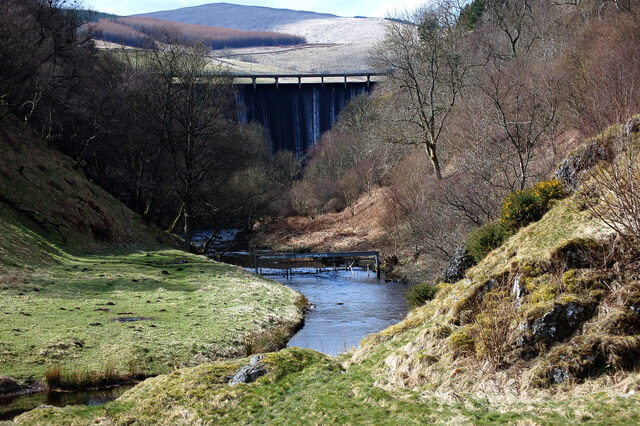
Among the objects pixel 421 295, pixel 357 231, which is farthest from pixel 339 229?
pixel 421 295

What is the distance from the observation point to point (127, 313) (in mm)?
24594

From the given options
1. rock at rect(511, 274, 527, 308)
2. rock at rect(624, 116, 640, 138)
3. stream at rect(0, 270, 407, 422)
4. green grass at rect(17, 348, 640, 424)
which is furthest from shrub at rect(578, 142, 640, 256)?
stream at rect(0, 270, 407, 422)

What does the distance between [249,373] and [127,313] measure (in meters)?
12.6

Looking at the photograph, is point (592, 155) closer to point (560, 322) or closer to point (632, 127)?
point (632, 127)

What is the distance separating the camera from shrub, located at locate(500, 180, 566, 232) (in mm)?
16203

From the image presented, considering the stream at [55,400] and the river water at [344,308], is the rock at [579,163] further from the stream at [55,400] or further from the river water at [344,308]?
the stream at [55,400]

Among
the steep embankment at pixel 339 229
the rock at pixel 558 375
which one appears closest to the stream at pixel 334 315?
the rock at pixel 558 375

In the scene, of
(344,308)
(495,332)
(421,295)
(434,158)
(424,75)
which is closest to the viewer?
(495,332)

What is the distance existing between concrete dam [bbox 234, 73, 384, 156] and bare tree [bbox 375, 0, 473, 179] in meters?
45.3

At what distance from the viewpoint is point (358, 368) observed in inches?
524

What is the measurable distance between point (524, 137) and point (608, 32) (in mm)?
11596

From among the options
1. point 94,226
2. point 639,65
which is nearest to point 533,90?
point 639,65

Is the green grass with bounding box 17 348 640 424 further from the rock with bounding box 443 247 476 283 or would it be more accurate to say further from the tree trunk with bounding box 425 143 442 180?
the tree trunk with bounding box 425 143 442 180

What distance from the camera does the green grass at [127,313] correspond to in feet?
63.6
